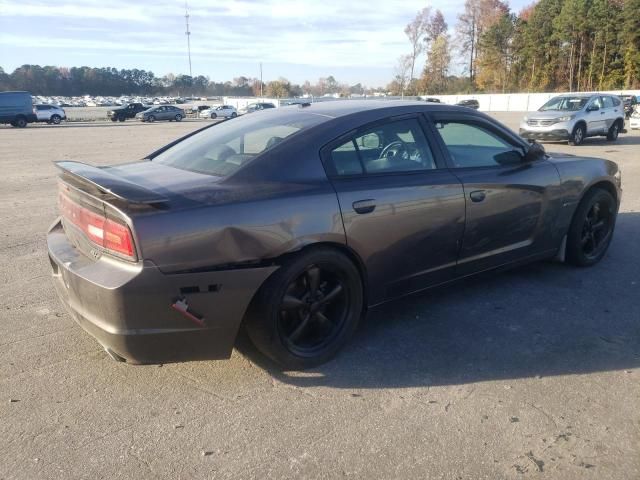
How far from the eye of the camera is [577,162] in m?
4.87

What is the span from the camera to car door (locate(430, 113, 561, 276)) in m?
4.02

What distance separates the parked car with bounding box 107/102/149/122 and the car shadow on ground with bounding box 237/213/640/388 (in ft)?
152

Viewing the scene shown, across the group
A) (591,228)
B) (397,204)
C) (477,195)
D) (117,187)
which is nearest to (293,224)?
(397,204)

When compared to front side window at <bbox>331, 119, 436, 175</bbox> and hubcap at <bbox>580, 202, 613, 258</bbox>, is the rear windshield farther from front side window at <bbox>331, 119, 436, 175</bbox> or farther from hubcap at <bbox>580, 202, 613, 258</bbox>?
hubcap at <bbox>580, 202, 613, 258</bbox>

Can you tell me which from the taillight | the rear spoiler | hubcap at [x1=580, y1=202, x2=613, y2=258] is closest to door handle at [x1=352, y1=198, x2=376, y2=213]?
the rear spoiler

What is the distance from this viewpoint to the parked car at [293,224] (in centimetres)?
280

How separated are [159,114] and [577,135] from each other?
37.0m

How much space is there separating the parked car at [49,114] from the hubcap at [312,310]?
4127cm

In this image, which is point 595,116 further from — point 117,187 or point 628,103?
point 628,103

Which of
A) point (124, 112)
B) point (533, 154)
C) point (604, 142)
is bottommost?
point (604, 142)

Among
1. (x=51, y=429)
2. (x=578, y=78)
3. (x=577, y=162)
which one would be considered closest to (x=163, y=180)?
(x=51, y=429)

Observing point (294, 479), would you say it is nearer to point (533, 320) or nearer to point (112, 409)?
point (112, 409)

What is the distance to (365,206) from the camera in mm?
3402

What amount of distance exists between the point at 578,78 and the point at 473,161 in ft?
260
